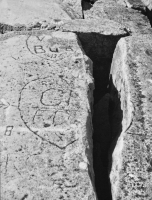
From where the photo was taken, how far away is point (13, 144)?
7.35ft

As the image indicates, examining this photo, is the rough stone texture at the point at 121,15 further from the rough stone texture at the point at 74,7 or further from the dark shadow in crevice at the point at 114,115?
the dark shadow in crevice at the point at 114,115

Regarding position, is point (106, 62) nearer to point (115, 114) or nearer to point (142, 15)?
point (115, 114)

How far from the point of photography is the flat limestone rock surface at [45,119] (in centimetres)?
209

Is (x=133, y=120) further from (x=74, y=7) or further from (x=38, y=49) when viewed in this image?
(x=74, y=7)

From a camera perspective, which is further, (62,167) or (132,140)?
(132,140)

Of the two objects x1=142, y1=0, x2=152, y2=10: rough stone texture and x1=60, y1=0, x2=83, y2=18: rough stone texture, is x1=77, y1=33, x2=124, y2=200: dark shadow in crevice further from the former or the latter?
x1=142, y1=0, x2=152, y2=10: rough stone texture

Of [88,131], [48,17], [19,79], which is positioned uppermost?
[48,17]

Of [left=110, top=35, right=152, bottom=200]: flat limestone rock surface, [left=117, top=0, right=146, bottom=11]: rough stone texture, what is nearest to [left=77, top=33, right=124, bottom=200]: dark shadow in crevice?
[left=110, top=35, right=152, bottom=200]: flat limestone rock surface

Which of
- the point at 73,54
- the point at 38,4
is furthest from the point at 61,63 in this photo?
the point at 38,4

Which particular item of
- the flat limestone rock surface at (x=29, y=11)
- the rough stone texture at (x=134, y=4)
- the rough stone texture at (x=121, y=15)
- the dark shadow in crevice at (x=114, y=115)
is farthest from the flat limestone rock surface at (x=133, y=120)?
the rough stone texture at (x=134, y=4)

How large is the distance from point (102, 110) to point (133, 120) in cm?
63

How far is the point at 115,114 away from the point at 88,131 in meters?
0.47

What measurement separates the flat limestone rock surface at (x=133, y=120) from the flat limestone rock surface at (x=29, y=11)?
2.67 feet

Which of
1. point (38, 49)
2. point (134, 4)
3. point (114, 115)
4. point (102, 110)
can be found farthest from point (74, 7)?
point (114, 115)
